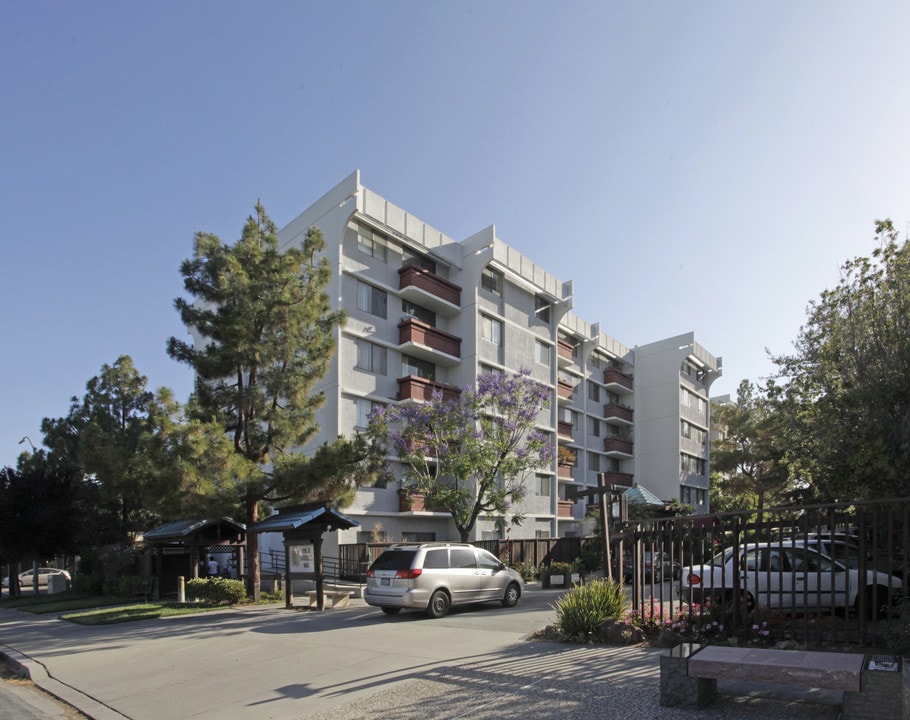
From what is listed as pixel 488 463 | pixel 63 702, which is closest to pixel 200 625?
pixel 63 702

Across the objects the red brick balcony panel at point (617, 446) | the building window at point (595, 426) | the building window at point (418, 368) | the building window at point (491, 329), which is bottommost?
the red brick balcony panel at point (617, 446)

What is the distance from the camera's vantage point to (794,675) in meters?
5.87

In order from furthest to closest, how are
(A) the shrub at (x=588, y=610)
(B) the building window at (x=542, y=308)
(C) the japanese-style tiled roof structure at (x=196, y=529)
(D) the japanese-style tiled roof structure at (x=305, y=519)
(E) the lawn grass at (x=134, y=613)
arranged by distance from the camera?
(B) the building window at (x=542, y=308), (C) the japanese-style tiled roof structure at (x=196, y=529), (D) the japanese-style tiled roof structure at (x=305, y=519), (E) the lawn grass at (x=134, y=613), (A) the shrub at (x=588, y=610)

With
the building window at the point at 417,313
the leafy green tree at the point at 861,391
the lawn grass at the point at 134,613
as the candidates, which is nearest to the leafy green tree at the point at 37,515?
the lawn grass at the point at 134,613

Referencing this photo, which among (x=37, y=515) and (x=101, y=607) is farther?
(x=37, y=515)

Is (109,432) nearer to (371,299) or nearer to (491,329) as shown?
(371,299)

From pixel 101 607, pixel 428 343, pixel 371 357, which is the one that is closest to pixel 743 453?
pixel 428 343

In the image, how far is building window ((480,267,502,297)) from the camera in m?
36.3

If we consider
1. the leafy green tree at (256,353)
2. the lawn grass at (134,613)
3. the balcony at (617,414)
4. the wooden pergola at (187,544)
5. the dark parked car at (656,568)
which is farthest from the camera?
the balcony at (617,414)

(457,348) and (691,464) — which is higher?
(457,348)

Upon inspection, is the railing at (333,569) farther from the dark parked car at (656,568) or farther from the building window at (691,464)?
the building window at (691,464)

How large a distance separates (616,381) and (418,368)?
2168cm

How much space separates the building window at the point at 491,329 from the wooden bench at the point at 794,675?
94.1 ft

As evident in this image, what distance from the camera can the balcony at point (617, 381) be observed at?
5025 cm
